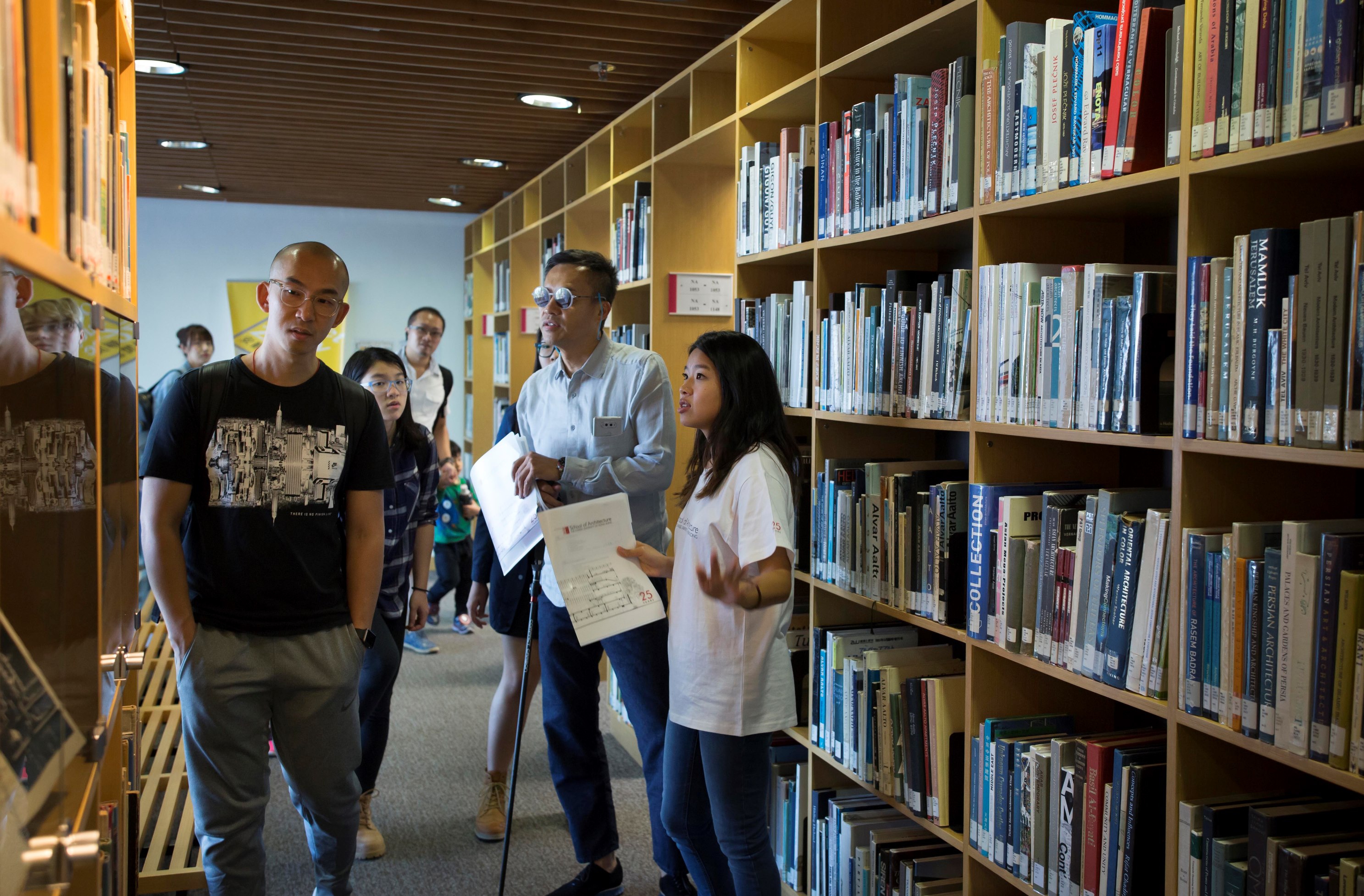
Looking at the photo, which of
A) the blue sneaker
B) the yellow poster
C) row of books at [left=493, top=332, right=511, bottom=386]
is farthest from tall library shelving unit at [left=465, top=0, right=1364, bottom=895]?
the yellow poster

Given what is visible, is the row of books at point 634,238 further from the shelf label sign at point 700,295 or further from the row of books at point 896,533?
the row of books at point 896,533

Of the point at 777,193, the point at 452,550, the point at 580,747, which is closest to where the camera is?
the point at 580,747

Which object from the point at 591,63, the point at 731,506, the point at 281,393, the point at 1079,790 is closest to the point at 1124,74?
the point at 731,506

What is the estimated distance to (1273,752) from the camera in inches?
56.9

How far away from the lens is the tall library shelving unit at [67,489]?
748mm

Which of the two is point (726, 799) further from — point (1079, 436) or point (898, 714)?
point (1079, 436)

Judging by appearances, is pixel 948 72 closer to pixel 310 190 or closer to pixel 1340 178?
pixel 1340 178

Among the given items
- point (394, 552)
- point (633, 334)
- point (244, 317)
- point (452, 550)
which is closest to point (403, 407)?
point (394, 552)

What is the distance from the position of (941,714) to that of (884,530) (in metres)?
0.44

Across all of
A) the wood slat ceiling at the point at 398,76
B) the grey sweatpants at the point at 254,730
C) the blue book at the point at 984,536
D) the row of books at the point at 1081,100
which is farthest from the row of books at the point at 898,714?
the wood slat ceiling at the point at 398,76

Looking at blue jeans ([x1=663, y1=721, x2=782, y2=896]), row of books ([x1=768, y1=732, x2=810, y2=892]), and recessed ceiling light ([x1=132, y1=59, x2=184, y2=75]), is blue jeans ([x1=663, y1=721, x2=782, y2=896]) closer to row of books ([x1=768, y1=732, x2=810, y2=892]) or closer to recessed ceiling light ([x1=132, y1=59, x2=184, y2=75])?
row of books ([x1=768, y1=732, x2=810, y2=892])

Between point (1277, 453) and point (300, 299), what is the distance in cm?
186

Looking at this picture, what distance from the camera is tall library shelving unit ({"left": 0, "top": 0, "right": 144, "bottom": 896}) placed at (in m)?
0.75

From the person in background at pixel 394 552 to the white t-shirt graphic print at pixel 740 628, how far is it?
114 cm
